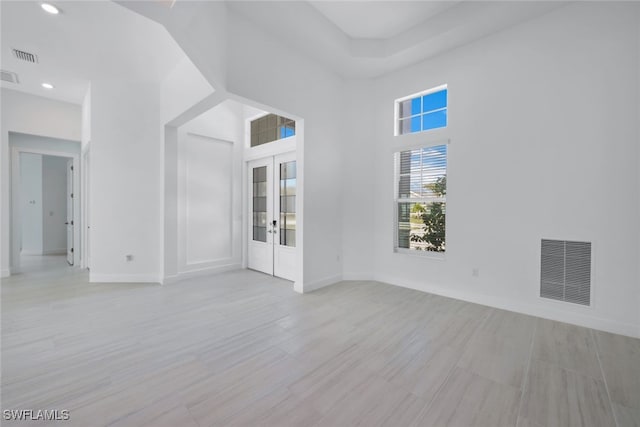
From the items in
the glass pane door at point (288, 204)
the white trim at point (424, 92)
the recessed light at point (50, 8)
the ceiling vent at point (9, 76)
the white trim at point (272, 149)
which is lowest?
the glass pane door at point (288, 204)

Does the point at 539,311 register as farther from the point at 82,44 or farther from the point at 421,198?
the point at 82,44

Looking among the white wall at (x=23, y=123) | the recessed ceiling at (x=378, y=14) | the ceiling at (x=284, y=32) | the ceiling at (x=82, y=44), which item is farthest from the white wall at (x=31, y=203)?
the recessed ceiling at (x=378, y=14)

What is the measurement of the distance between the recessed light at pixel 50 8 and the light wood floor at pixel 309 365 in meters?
3.34

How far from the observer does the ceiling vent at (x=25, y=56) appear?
3.62 metres

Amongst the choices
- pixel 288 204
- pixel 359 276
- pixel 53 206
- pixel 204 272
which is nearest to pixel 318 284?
pixel 359 276

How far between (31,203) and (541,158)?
37.8ft

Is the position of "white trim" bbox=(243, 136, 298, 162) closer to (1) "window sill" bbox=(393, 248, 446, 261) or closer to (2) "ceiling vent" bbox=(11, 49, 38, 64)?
(1) "window sill" bbox=(393, 248, 446, 261)

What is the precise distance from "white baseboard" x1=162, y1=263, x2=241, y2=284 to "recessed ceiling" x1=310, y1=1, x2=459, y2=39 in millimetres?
4498

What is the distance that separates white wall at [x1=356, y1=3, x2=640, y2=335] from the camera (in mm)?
2691

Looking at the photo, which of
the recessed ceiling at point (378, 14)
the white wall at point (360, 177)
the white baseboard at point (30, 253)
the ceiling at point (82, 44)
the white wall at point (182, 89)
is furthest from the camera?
the white baseboard at point (30, 253)

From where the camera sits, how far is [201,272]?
191 inches

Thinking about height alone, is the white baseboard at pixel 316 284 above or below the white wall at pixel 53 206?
below

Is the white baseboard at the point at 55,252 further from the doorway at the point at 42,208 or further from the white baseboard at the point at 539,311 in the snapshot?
the white baseboard at the point at 539,311

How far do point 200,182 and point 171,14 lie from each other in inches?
133
